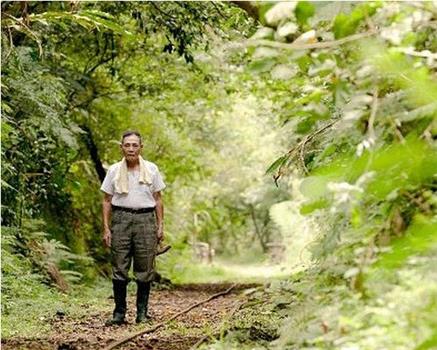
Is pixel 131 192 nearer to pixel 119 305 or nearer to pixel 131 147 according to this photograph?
pixel 131 147

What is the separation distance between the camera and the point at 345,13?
372 centimetres

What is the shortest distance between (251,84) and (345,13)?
43.1ft

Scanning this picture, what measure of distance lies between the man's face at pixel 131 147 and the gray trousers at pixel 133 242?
1.56 ft

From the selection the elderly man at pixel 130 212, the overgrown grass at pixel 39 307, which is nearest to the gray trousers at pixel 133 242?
the elderly man at pixel 130 212

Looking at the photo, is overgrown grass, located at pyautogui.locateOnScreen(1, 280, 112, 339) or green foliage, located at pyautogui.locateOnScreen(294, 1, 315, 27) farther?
overgrown grass, located at pyautogui.locateOnScreen(1, 280, 112, 339)

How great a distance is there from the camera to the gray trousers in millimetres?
8188

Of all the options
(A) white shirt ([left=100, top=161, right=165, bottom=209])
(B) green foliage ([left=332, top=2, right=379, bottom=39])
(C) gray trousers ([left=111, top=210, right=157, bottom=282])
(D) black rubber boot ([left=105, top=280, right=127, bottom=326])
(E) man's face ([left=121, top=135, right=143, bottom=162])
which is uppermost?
(B) green foliage ([left=332, top=2, right=379, bottom=39])

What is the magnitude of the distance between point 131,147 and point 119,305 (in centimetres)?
133

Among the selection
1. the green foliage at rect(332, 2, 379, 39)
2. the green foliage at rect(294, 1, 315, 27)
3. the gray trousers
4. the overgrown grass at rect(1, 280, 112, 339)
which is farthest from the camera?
the gray trousers

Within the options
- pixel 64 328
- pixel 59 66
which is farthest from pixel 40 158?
pixel 64 328

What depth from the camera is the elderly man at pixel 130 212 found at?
26.6 feet

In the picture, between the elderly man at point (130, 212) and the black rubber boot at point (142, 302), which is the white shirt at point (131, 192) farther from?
the black rubber boot at point (142, 302)

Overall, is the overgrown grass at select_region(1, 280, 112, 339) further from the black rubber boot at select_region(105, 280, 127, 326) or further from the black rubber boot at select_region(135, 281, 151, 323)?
the black rubber boot at select_region(135, 281, 151, 323)

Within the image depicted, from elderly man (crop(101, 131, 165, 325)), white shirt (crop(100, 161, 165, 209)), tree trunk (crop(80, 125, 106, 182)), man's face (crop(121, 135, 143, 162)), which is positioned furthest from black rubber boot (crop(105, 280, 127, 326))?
tree trunk (crop(80, 125, 106, 182))
